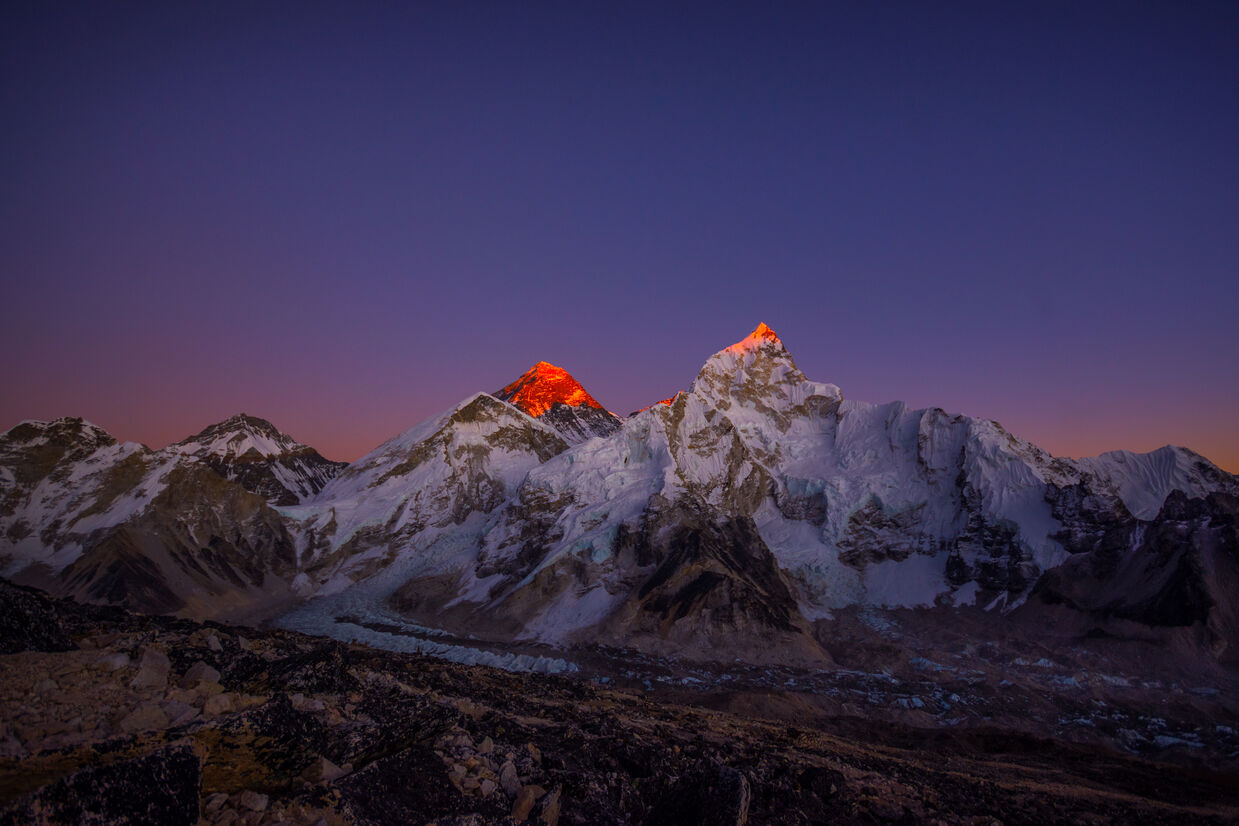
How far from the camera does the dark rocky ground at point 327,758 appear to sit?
6.75 meters

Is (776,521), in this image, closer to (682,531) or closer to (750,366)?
(682,531)

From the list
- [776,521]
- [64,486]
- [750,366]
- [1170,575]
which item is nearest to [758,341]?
[750,366]

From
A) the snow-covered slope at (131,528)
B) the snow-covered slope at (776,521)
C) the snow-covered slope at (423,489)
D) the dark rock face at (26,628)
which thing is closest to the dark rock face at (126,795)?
the dark rock face at (26,628)

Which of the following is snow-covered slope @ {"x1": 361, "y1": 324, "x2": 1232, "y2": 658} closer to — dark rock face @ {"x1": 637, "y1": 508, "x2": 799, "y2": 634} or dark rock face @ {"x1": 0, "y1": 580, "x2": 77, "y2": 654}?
dark rock face @ {"x1": 637, "y1": 508, "x2": 799, "y2": 634}

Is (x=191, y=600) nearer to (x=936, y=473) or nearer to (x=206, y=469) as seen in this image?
(x=206, y=469)

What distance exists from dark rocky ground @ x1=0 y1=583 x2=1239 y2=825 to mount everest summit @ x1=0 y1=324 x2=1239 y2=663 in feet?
221

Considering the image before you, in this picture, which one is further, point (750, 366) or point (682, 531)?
point (750, 366)

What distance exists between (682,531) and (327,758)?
9769cm

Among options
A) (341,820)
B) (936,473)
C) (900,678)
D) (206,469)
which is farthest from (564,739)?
(206,469)

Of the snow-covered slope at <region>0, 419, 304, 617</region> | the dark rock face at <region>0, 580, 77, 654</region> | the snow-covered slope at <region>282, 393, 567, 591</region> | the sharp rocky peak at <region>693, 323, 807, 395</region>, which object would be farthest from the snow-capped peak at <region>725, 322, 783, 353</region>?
the dark rock face at <region>0, 580, 77, 654</region>

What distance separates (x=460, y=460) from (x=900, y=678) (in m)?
118

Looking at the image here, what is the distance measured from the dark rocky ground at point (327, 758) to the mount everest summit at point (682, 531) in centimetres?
6736

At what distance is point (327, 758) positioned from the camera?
916cm

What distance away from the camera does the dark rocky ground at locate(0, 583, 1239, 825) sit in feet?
22.2
